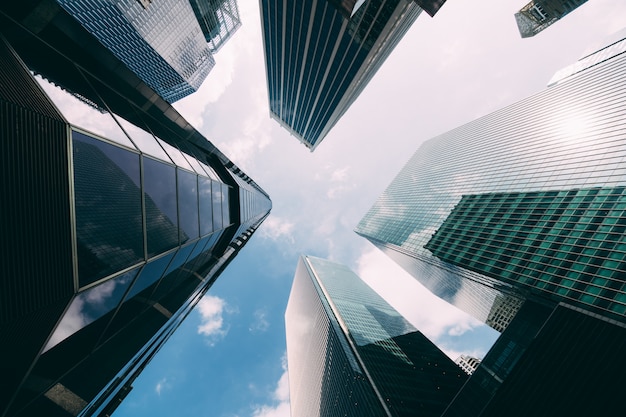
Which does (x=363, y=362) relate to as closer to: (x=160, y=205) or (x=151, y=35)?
(x=160, y=205)

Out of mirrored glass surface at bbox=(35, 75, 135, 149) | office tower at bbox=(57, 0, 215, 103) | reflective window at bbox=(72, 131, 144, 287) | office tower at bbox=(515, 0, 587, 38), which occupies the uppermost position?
office tower at bbox=(515, 0, 587, 38)

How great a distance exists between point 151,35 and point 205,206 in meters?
131

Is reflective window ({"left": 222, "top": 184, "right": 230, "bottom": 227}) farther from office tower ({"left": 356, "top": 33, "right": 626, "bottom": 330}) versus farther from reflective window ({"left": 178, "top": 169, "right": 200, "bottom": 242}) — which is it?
office tower ({"left": 356, "top": 33, "right": 626, "bottom": 330})

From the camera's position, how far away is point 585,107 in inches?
2859

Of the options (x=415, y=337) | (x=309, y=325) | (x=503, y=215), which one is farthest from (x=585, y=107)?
(x=309, y=325)

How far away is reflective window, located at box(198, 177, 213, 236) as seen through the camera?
14.8 meters

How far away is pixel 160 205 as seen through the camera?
10.4 meters

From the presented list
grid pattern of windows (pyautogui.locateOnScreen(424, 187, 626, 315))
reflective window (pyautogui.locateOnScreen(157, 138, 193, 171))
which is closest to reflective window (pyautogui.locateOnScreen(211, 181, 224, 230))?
reflective window (pyautogui.locateOnScreen(157, 138, 193, 171))

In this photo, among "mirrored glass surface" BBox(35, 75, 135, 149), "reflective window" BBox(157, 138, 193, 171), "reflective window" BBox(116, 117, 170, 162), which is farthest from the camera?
"reflective window" BBox(157, 138, 193, 171)

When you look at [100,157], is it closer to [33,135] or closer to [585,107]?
[33,135]

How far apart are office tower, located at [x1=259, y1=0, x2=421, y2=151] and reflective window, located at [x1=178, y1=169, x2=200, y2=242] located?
54324mm

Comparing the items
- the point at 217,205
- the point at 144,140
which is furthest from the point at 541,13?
the point at 144,140

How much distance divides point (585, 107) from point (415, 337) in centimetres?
10314

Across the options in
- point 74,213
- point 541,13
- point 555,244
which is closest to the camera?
point 74,213
